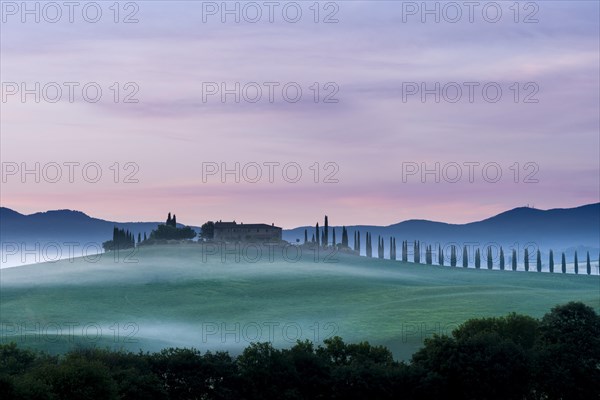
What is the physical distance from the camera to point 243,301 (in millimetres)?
149250

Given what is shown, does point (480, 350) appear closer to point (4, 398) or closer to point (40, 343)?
point (4, 398)

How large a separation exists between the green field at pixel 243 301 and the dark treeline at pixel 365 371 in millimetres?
25143

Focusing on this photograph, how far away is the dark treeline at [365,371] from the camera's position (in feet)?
219

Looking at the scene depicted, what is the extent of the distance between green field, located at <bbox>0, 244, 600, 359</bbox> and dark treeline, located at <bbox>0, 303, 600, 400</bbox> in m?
25.1

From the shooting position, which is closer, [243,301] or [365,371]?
[365,371]

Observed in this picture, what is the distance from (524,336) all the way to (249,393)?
28.5 metres

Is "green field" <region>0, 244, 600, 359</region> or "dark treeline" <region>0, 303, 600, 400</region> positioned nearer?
"dark treeline" <region>0, 303, 600, 400</region>

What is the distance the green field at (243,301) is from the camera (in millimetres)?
114000

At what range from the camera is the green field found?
114000 mm

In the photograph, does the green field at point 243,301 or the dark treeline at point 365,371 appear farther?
the green field at point 243,301

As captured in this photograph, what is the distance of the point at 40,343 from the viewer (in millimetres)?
99938

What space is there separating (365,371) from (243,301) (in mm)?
83043

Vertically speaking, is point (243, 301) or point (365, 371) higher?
point (243, 301)

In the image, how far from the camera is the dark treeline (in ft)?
219
